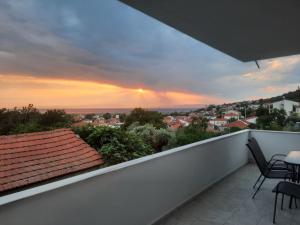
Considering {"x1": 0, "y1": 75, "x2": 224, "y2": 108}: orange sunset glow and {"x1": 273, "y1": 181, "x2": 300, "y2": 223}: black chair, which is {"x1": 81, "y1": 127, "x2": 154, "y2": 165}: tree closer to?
{"x1": 0, "y1": 75, "x2": 224, "y2": 108}: orange sunset glow

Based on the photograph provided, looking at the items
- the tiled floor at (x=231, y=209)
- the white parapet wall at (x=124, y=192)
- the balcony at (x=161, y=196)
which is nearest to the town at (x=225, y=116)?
the balcony at (x=161, y=196)

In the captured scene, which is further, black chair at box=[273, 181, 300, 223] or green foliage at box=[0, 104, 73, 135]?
green foliage at box=[0, 104, 73, 135]

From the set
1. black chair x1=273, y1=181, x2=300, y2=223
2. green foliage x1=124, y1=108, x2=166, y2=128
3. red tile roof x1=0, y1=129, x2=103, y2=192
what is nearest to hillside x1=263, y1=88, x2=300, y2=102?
green foliage x1=124, y1=108, x2=166, y2=128

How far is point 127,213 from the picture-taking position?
2.80 meters

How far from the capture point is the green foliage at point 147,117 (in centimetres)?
701

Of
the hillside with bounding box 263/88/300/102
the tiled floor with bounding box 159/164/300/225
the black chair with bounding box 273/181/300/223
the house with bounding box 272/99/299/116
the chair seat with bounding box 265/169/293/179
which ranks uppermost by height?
the hillside with bounding box 263/88/300/102

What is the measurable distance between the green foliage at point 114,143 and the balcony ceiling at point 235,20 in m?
2.62

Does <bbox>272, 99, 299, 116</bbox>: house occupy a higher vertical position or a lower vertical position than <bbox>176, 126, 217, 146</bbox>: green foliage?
higher

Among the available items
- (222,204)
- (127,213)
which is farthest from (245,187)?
(127,213)

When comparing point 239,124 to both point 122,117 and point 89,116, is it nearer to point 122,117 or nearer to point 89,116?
point 122,117

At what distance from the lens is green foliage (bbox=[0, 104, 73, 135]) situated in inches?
172

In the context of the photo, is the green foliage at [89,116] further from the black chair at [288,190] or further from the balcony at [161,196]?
the black chair at [288,190]

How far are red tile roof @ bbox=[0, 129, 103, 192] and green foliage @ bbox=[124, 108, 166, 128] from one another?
1594 mm

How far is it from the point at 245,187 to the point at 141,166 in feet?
8.15
